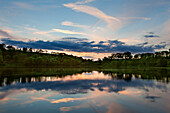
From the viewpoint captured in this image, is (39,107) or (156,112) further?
(39,107)

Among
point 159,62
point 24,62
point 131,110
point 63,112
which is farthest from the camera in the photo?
point 24,62

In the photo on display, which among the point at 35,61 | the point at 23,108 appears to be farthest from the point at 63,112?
the point at 35,61

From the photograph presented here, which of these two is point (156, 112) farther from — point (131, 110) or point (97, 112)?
point (97, 112)

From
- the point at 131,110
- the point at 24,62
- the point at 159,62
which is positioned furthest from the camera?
the point at 24,62

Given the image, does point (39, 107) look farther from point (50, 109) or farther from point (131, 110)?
point (131, 110)

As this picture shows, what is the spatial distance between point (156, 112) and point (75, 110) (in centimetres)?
731

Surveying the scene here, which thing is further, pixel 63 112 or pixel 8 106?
pixel 8 106

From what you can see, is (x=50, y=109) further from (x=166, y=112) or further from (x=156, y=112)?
(x=166, y=112)

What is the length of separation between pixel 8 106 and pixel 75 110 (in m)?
6.82

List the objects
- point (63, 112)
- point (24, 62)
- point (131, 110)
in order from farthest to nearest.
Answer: point (24, 62)
point (131, 110)
point (63, 112)

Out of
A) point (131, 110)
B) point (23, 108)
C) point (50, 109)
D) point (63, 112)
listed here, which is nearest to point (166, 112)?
point (131, 110)

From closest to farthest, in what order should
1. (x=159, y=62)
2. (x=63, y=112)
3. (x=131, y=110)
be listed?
(x=63, y=112) → (x=131, y=110) → (x=159, y=62)

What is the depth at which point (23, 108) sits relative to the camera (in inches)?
505

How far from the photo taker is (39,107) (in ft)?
43.2
